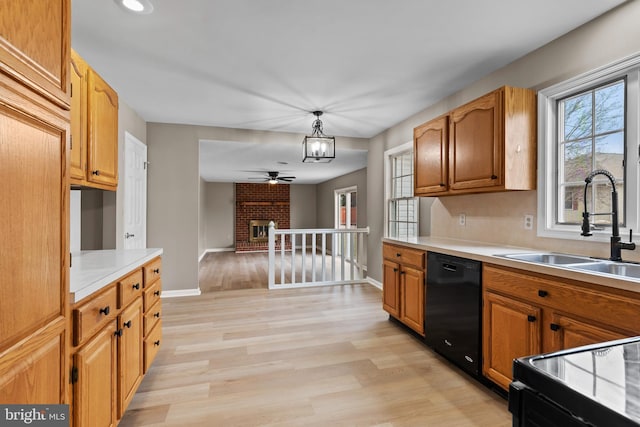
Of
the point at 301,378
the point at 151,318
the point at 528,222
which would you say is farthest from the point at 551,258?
the point at 151,318

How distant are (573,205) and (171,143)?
4447mm

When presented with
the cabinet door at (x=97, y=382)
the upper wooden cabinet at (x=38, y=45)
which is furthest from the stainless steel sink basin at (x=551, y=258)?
the upper wooden cabinet at (x=38, y=45)

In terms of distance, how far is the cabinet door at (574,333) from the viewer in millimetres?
1448

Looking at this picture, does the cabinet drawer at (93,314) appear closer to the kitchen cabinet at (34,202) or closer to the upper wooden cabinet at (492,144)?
the kitchen cabinet at (34,202)

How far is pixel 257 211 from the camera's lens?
1053cm

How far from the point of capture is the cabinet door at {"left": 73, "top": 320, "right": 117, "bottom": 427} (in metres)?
1.23

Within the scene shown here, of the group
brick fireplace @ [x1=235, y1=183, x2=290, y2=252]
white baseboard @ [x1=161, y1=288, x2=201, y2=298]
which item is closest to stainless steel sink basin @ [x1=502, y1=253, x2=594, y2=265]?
white baseboard @ [x1=161, y1=288, x2=201, y2=298]

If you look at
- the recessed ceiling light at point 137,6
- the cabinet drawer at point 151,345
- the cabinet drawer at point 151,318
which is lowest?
the cabinet drawer at point 151,345

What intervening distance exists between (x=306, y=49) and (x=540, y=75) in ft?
5.85

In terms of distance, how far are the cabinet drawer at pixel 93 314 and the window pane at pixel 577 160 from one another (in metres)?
2.97

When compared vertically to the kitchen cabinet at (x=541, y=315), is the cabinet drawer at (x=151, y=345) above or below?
below

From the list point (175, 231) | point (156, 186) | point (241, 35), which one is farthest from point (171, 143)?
point (241, 35)

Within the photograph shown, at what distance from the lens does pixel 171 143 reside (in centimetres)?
432

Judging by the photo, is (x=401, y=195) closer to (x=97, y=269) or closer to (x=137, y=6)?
(x=137, y=6)
